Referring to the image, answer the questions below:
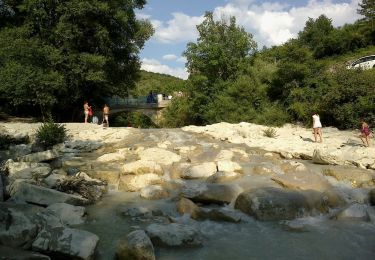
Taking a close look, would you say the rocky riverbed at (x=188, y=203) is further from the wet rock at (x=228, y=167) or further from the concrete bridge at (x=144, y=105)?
the concrete bridge at (x=144, y=105)

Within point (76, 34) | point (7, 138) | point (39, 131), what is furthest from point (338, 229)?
point (76, 34)

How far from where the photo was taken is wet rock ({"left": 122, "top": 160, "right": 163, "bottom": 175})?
13.1 meters

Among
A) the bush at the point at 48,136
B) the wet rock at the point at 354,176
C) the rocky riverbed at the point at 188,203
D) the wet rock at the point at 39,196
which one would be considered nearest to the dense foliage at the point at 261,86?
the rocky riverbed at the point at 188,203

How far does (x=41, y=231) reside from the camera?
24.6 ft

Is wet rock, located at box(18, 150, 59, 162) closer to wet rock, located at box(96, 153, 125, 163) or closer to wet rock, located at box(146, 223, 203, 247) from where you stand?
wet rock, located at box(96, 153, 125, 163)

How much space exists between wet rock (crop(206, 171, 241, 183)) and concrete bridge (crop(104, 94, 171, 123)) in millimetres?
29625

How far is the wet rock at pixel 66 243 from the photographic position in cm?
707

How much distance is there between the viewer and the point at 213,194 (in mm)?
10930

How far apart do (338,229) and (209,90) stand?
25.5 meters

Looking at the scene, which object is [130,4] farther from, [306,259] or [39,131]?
[306,259]

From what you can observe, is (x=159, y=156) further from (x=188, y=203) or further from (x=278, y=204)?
(x=278, y=204)

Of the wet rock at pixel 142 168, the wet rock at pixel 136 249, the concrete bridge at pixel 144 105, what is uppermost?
the concrete bridge at pixel 144 105

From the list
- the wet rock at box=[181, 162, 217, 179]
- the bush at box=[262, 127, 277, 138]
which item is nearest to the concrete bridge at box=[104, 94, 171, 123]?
the bush at box=[262, 127, 277, 138]

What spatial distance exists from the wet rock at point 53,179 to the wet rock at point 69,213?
7.57 ft
